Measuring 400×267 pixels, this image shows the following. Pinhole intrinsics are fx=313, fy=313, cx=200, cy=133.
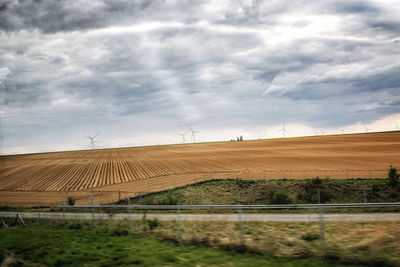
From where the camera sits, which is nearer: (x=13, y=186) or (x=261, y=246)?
(x=261, y=246)

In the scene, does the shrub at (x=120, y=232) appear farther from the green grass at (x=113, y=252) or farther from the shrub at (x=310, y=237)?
the shrub at (x=310, y=237)

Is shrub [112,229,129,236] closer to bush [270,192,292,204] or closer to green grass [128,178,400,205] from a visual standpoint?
green grass [128,178,400,205]

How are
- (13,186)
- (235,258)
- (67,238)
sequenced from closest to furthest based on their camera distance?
(235,258)
(67,238)
(13,186)

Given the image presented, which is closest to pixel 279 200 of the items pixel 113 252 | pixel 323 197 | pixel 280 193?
pixel 280 193

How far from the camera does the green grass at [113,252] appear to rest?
12.0 meters

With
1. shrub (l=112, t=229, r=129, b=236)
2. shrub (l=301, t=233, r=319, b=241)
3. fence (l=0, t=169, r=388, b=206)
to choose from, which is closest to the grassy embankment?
fence (l=0, t=169, r=388, b=206)

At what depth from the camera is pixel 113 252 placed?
13.7m

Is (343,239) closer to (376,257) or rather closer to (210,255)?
(376,257)

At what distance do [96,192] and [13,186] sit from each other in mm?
26459

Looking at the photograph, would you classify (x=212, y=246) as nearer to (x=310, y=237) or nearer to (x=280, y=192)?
(x=310, y=237)

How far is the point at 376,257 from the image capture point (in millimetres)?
10992

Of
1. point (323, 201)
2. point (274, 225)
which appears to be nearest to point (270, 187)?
point (323, 201)

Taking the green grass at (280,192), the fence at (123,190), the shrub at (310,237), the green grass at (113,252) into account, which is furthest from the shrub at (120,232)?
the fence at (123,190)

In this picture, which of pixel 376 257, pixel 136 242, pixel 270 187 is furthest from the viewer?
pixel 270 187
